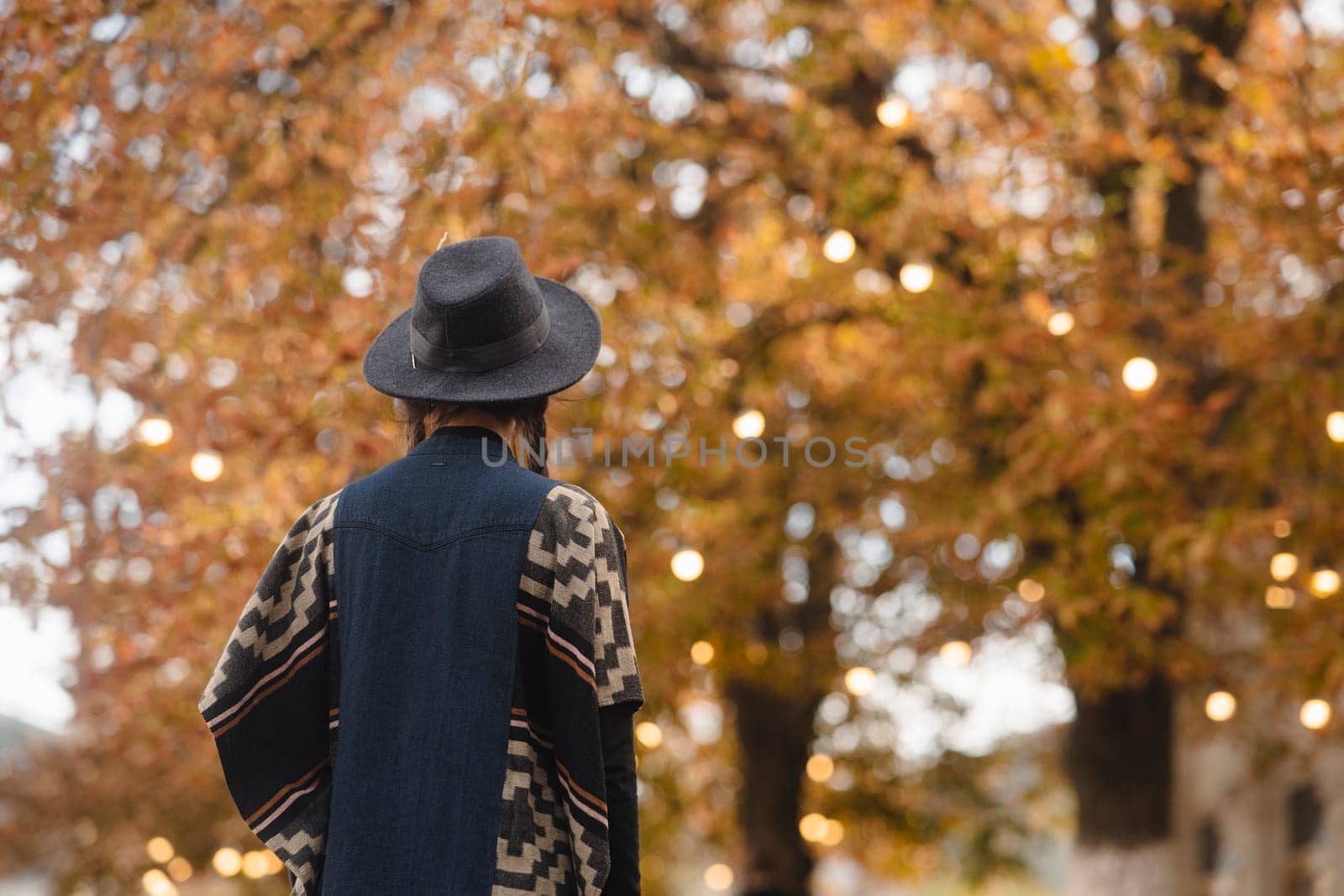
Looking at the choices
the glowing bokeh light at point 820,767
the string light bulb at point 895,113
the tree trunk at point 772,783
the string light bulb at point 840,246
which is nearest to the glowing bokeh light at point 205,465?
the string light bulb at point 840,246

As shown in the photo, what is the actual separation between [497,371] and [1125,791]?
523 centimetres

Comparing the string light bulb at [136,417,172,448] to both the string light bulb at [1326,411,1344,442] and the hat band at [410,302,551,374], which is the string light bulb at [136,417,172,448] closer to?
the hat band at [410,302,551,374]

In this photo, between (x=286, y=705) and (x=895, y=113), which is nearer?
(x=286, y=705)

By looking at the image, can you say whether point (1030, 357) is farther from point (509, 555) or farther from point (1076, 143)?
point (509, 555)

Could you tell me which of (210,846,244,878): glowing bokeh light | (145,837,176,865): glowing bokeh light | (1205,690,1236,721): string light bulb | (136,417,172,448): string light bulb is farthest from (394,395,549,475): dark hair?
(145,837,176,865): glowing bokeh light

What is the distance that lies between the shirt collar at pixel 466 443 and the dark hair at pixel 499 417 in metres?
0.03

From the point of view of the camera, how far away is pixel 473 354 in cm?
205

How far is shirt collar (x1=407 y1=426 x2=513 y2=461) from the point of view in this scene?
204cm

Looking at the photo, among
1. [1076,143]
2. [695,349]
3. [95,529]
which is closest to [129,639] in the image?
[95,529]

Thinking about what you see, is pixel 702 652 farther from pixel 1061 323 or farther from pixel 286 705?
pixel 286 705

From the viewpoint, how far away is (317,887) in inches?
79.0

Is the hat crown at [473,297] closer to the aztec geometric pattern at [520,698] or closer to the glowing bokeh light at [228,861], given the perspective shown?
the aztec geometric pattern at [520,698]

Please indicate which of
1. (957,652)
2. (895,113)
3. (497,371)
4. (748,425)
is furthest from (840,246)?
(497,371)

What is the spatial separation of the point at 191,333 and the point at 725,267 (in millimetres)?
3822
